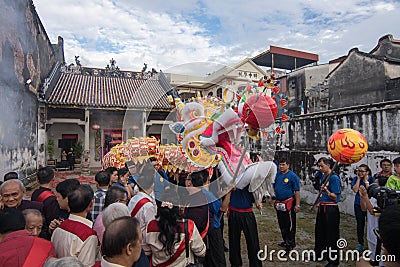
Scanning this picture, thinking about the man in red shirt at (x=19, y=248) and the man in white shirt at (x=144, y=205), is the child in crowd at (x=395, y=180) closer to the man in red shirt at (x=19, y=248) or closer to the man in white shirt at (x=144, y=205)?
the man in white shirt at (x=144, y=205)

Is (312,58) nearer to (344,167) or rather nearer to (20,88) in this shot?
(344,167)

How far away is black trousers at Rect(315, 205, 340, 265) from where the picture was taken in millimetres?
3711

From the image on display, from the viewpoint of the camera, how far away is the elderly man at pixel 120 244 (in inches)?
57.4

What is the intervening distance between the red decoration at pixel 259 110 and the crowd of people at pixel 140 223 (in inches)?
33.0

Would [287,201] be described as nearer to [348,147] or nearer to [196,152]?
[348,147]

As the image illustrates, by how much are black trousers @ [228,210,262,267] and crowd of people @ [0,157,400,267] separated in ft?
0.04

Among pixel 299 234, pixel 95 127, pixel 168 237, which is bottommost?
pixel 299 234

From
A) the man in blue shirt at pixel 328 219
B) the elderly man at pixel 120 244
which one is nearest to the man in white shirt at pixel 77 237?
the elderly man at pixel 120 244

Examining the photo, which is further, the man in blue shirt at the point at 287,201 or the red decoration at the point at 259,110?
→ the man in blue shirt at the point at 287,201

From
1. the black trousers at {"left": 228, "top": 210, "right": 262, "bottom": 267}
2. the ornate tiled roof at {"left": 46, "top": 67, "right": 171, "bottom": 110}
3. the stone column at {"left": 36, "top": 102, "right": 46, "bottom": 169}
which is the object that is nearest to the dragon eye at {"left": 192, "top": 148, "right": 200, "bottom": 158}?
the black trousers at {"left": 228, "top": 210, "right": 262, "bottom": 267}

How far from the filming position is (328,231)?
374 cm

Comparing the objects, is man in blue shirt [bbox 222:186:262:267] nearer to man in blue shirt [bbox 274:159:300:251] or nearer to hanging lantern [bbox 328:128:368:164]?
man in blue shirt [bbox 274:159:300:251]

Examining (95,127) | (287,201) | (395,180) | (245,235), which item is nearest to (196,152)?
(245,235)

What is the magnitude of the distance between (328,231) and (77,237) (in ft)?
11.1
